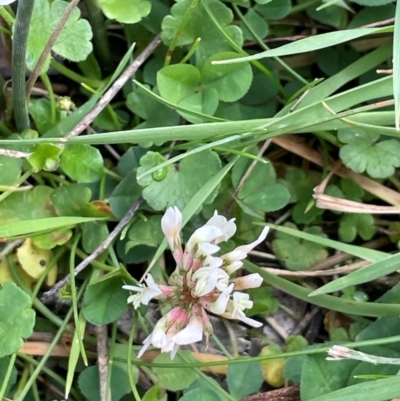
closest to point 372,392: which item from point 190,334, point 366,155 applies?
point 190,334

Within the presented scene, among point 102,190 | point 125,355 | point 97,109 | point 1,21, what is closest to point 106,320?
point 125,355

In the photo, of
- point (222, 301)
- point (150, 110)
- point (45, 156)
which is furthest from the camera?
point (150, 110)

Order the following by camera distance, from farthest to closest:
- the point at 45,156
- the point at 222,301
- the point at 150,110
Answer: the point at 150,110, the point at 45,156, the point at 222,301

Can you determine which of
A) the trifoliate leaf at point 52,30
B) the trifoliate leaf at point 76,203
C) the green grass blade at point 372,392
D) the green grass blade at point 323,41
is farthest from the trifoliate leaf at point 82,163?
the green grass blade at point 372,392

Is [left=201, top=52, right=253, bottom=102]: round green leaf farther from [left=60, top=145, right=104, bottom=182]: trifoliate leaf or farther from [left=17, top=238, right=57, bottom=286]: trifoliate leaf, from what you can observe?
[left=17, top=238, right=57, bottom=286]: trifoliate leaf

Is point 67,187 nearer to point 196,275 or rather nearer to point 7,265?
point 7,265

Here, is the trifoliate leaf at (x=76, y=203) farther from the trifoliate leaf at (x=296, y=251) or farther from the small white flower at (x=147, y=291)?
the trifoliate leaf at (x=296, y=251)

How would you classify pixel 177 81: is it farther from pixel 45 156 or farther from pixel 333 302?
pixel 333 302
